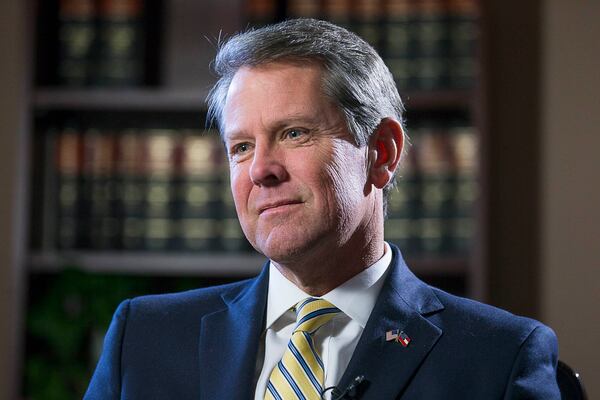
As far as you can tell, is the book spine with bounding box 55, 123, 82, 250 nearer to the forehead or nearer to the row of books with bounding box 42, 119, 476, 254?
the row of books with bounding box 42, 119, 476, 254

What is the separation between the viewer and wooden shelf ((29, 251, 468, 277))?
3.30 m

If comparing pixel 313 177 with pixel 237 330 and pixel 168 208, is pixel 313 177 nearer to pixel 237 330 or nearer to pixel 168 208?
pixel 237 330

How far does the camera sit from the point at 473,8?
10.8 feet

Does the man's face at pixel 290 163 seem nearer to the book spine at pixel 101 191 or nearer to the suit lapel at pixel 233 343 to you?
the suit lapel at pixel 233 343

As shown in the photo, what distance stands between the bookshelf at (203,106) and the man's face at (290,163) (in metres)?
1.79

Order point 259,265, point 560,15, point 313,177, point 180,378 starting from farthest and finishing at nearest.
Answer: point 560,15 → point 259,265 → point 180,378 → point 313,177

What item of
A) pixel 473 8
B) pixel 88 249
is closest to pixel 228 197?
pixel 88 249

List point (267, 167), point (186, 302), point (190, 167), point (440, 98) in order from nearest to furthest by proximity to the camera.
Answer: point (267, 167) < point (186, 302) < point (440, 98) < point (190, 167)

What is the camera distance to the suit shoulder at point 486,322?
1523mm

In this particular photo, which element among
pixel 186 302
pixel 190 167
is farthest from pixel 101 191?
pixel 186 302

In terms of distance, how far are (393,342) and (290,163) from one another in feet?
1.06

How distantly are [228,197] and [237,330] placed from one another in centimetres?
178

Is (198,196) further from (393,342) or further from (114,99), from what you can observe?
(393,342)

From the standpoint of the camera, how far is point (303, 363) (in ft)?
4.97
